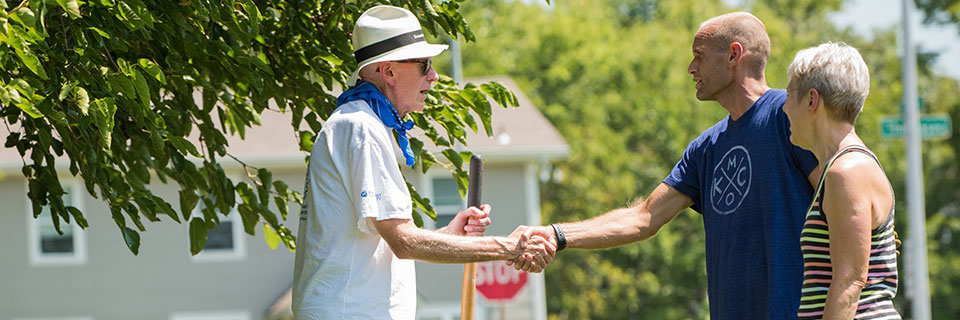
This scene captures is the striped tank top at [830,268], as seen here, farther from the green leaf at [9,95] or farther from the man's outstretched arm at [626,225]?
the green leaf at [9,95]

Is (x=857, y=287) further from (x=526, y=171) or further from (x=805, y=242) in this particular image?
(x=526, y=171)

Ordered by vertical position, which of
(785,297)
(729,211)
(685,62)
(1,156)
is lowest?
(785,297)

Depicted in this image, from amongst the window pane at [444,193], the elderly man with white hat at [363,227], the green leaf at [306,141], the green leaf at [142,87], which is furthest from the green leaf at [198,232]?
the window pane at [444,193]

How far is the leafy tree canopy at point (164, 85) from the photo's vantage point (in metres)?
3.93

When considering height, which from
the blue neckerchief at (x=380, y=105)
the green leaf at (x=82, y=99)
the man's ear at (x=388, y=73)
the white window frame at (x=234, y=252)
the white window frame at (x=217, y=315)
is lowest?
the white window frame at (x=217, y=315)

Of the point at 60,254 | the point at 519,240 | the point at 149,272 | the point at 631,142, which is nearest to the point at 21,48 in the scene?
the point at 519,240

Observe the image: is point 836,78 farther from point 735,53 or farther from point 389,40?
point 389,40

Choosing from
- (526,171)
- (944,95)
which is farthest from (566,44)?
(526,171)

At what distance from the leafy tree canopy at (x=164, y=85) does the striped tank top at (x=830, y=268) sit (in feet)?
6.32

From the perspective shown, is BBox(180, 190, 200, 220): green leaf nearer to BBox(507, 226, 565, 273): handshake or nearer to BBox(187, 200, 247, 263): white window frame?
BBox(507, 226, 565, 273): handshake

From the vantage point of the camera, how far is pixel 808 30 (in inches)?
1858

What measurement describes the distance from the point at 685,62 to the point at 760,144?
31.6 m

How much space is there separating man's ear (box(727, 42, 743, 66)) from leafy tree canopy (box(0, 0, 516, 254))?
1253mm

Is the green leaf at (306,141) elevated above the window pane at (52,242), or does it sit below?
above
